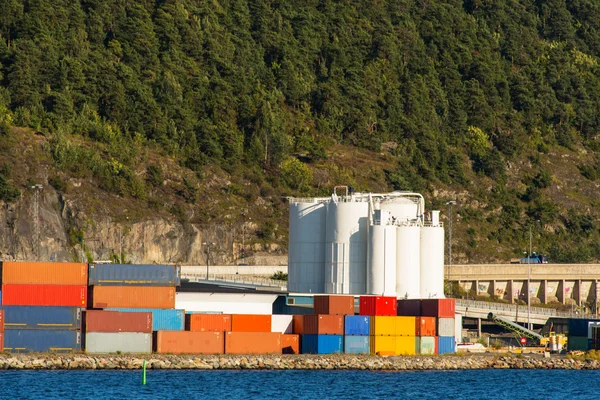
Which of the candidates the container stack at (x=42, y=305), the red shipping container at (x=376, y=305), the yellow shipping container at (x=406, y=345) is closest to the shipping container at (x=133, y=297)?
the container stack at (x=42, y=305)

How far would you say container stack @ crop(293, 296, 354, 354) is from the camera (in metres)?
103

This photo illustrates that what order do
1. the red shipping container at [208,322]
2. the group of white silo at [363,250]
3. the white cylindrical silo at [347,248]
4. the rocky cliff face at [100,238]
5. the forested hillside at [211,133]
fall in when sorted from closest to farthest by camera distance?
the red shipping container at [208,322], the group of white silo at [363,250], the white cylindrical silo at [347,248], the rocky cliff face at [100,238], the forested hillside at [211,133]

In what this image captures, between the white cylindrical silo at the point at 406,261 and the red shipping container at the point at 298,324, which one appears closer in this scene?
the red shipping container at the point at 298,324

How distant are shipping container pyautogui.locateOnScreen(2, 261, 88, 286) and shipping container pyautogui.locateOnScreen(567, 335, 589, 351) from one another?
4424cm

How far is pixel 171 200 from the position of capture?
165 meters

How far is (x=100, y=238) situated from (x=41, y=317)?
196 feet

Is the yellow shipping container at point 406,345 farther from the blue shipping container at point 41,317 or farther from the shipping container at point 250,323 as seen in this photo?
the blue shipping container at point 41,317

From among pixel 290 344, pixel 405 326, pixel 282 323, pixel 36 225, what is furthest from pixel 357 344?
pixel 36 225

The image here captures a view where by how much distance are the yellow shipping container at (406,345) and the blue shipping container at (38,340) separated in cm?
2469

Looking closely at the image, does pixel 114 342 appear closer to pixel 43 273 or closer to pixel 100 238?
pixel 43 273

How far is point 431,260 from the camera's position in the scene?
374ft

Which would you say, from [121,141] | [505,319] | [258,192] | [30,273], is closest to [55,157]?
[121,141]

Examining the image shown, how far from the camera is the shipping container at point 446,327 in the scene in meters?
107

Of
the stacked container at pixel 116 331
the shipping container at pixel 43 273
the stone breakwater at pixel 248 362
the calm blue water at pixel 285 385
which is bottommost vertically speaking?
the calm blue water at pixel 285 385
